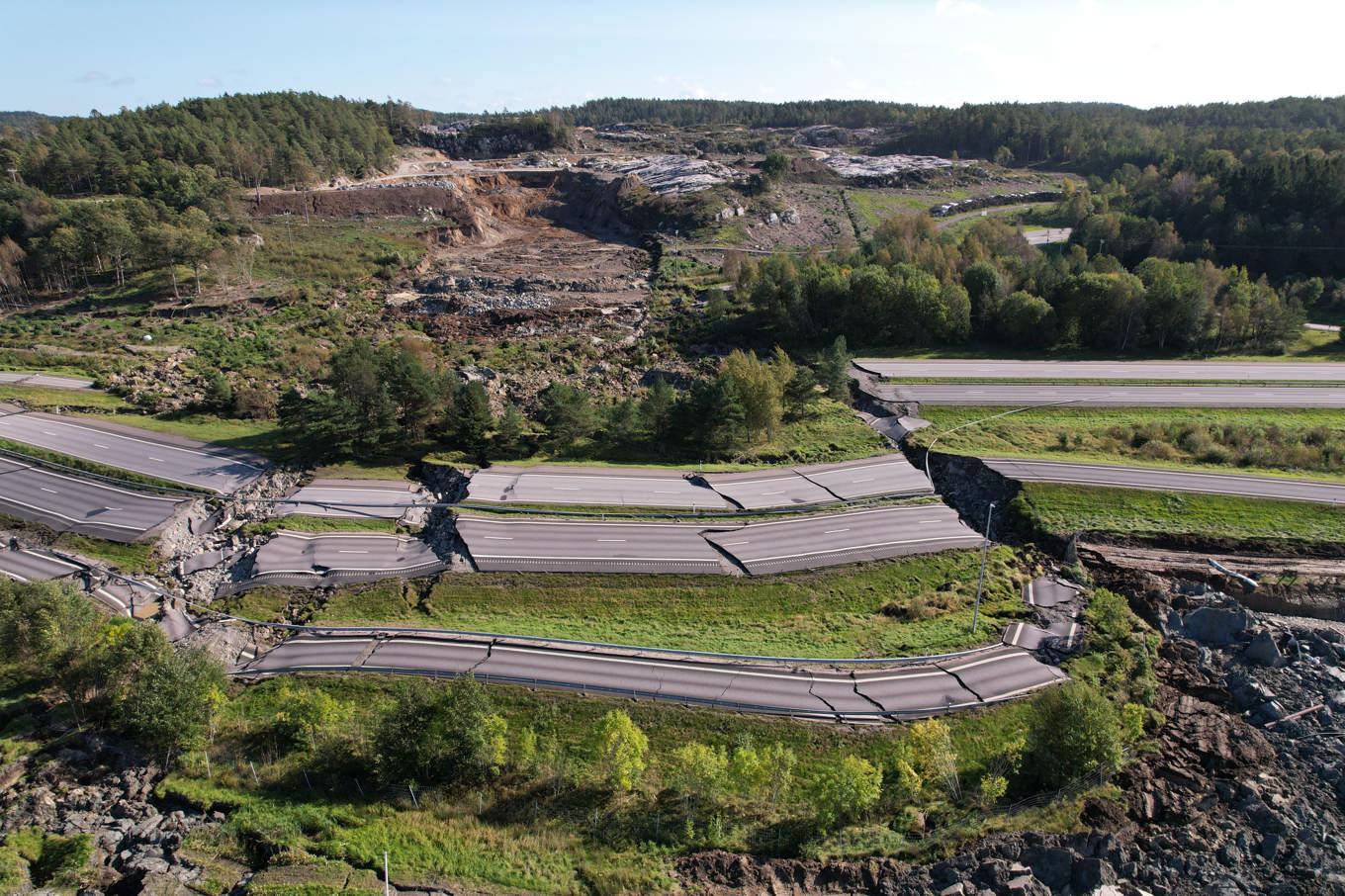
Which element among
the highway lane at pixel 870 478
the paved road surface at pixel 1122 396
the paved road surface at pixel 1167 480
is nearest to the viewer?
the paved road surface at pixel 1167 480

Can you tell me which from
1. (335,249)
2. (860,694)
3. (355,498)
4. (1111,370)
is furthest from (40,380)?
(1111,370)

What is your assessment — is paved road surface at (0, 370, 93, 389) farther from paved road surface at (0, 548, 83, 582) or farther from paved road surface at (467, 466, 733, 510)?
paved road surface at (467, 466, 733, 510)

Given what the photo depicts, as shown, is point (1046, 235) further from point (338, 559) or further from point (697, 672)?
point (338, 559)

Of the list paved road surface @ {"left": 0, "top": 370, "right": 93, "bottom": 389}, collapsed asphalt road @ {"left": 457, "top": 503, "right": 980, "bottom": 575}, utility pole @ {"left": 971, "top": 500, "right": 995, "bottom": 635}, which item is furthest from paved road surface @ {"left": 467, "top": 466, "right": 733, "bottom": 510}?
paved road surface @ {"left": 0, "top": 370, "right": 93, "bottom": 389}

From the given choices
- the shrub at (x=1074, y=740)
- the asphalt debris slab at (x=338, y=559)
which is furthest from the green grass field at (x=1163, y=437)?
the asphalt debris slab at (x=338, y=559)

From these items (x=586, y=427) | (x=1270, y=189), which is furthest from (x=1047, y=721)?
(x=1270, y=189)

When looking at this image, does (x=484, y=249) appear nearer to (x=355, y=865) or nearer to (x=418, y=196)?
(x=418, y=196)

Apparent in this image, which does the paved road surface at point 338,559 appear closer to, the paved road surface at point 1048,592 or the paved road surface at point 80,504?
the paved road surface at point 80,504
